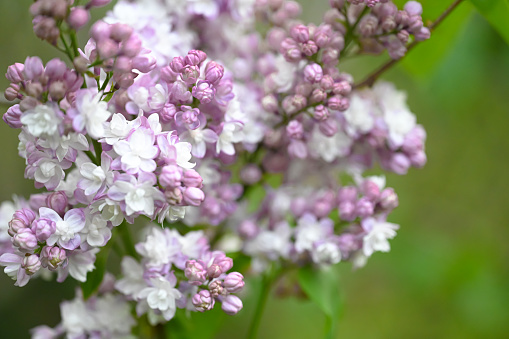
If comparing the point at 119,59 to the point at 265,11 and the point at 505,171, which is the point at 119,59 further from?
the point at 505,171

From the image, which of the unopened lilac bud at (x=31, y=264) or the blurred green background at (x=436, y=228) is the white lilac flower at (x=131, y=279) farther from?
the blurred green background at (x=436, y=228)

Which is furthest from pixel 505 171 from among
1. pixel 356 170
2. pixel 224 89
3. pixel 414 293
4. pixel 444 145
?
pixel 224 89

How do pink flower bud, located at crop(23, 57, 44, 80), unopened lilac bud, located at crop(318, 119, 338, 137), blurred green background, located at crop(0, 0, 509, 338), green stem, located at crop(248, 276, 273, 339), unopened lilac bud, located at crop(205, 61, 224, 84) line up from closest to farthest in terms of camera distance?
pink flower bud, located at crop(23, 57, 44, 80)
unopened lilac bud, located at crop(205, 61, 224, 84)
unopened lilac bud, located at crop(318, 119, 338, 137)
green stem, located at crop(248, 276, 273, 339)
blurred green background, located at crop(0, 0, 509, 338)

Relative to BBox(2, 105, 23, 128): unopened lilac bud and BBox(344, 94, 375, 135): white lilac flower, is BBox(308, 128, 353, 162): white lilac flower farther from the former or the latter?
BBox(2, 105, 23, 128): unopened lilac bud

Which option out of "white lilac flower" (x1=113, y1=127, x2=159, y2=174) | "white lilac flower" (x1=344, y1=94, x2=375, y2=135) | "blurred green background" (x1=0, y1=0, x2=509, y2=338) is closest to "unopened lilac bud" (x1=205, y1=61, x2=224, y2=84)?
"white lilac flower" (x1=113, y1=127, x2=159, y2=174)

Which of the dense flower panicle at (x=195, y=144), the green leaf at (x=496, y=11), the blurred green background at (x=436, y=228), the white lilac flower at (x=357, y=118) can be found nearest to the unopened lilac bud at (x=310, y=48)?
the dense flower panicle at (x=195, y=144)

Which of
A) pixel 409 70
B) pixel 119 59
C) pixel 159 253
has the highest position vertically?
pixel 119 59

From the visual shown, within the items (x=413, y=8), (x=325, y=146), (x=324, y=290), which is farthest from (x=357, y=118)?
(x=324, y=290)
